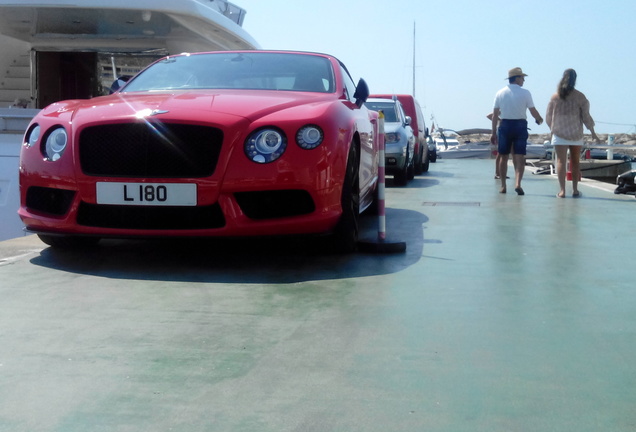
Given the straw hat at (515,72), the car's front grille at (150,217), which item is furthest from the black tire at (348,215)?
the straw hat at (515,72)

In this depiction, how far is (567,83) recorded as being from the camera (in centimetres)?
1088

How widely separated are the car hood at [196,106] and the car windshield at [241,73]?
1.42 feet

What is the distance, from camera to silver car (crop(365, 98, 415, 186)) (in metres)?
13.3

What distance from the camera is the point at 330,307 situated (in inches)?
157

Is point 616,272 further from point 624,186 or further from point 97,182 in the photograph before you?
point 624,186

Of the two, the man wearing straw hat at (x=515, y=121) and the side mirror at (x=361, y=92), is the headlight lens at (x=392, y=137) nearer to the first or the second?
the man wearing straw hat at (x=515, y=121)

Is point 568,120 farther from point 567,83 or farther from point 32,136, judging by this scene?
point 32,136

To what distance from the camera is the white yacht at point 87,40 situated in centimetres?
1410

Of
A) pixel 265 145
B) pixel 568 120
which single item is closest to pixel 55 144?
pixel 265 145

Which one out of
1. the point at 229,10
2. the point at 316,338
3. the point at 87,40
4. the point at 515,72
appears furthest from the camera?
the point at 229,10

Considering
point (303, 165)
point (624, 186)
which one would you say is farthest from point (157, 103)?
point (624, 186)

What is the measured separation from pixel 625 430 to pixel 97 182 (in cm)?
342

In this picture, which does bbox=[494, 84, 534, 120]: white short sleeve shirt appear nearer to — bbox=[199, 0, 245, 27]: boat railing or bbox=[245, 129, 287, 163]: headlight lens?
bbox=[245, 129, 287, 163]: headlight lens

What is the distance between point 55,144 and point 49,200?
340mm
